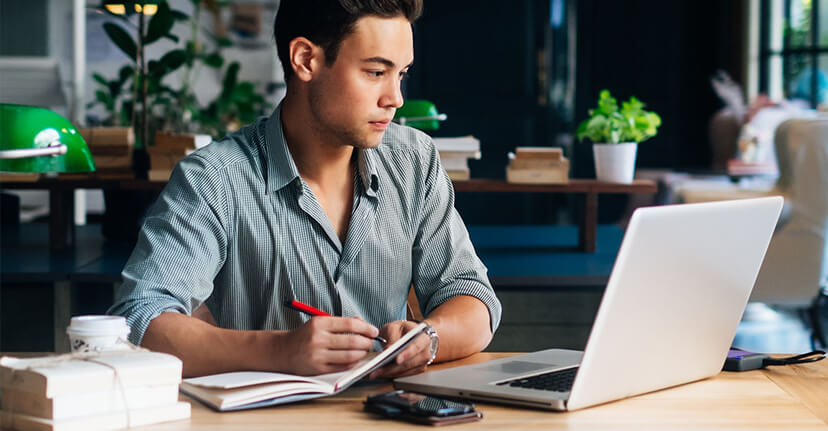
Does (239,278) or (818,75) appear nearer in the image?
(239,278)

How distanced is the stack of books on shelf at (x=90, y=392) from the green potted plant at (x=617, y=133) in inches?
85.6

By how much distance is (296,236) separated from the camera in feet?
5.17

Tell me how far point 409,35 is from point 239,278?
0.48 m

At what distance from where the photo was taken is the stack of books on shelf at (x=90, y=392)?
0.96 m

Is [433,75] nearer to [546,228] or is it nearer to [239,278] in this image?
[546,228]

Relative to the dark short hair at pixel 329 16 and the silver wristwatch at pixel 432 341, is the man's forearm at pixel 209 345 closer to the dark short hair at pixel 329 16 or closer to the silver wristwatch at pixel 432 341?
the silver wristwatch at pixel 432 341

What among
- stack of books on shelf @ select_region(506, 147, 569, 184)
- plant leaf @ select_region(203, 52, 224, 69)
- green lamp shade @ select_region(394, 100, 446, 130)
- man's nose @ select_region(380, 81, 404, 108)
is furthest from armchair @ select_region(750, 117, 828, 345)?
plant leaf @ select_region(203, 52, 224, 69)

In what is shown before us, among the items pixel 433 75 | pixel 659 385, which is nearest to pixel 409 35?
pixel 659 385

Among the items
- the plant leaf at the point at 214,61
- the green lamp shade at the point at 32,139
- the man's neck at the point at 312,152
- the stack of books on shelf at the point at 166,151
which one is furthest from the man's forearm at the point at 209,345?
the plant leaf at the point at 214,61

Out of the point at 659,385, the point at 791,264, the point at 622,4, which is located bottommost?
the point at 791,264

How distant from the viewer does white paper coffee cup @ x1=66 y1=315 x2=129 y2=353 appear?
109 centimetres

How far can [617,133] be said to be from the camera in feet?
9.95

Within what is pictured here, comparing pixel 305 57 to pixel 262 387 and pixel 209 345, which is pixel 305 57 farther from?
pixel 262 387

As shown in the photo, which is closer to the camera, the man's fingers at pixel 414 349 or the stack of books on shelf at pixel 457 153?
the man's fingers at pixel 414 349
